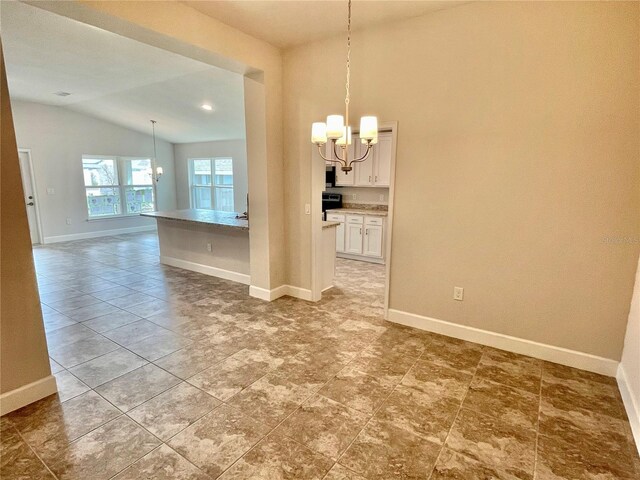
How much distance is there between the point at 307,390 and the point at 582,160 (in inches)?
101

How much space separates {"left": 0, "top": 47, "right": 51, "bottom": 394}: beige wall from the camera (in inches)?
76.4

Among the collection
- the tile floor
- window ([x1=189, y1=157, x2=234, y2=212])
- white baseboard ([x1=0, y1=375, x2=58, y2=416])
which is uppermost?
window ([x1=189, y1=157, x2=234, y2=212])

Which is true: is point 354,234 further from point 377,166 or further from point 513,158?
point 513,158

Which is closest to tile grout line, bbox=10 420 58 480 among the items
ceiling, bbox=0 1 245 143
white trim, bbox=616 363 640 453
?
white trim, bbox=616 363 640 453

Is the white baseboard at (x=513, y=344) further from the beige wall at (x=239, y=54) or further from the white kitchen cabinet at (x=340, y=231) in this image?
the white kitchen cabinet at (x=340, y=231)

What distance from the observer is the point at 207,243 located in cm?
502

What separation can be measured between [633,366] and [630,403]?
0.77 ft

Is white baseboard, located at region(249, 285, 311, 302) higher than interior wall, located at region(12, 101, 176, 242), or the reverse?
interior wall, located at region(12, 101, 176, 242)

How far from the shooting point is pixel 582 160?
2.39 m

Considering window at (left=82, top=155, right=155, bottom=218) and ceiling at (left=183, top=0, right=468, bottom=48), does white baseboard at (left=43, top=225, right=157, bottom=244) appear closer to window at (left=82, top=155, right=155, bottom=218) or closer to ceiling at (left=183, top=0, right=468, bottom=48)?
window at (left=82, top=155, right=155, bottom=218)

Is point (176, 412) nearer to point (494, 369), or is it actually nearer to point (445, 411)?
point (445, 411)

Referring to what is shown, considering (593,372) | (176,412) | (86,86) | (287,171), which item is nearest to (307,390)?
(176,412)

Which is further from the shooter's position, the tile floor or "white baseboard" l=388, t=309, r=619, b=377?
"white baseboard" l=388, t=309, r=619, b=377

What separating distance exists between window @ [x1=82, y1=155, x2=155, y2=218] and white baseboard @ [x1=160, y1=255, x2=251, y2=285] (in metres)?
3.98
